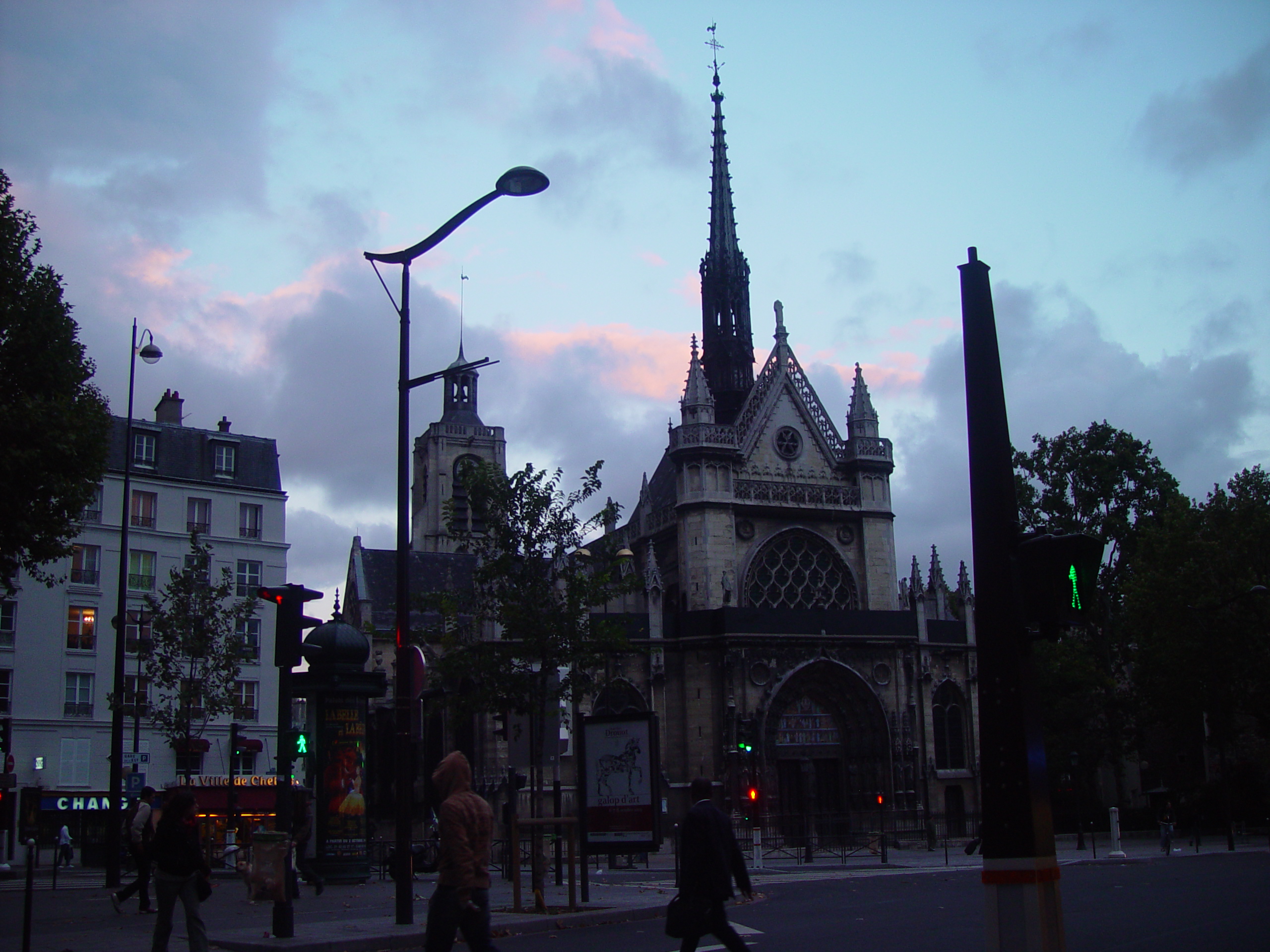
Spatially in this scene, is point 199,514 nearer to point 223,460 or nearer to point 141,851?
point 223,460

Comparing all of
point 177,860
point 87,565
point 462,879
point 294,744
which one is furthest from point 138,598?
point 462,879

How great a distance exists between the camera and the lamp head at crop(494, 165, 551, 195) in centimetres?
1491

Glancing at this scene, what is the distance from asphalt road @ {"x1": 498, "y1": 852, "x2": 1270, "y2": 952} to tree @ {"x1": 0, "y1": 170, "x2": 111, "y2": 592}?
11.3m

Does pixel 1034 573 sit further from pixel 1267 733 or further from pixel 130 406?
pixel 1267 733

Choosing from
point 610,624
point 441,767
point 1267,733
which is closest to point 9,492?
point 610,624

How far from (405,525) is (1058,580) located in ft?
34.9

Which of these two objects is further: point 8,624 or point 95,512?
point 95,512

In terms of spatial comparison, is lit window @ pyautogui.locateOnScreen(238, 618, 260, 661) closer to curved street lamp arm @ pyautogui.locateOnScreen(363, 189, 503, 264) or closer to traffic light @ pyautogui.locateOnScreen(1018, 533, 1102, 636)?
curved street lamp arm @ pyautogui.locateOnScreen(363, 189, 503, 264)

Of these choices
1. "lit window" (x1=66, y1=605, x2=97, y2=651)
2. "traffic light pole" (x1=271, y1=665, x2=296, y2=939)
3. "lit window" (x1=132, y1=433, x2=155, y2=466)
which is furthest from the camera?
"lit window" (x1=132, y1=433, x2=155, y2=466)

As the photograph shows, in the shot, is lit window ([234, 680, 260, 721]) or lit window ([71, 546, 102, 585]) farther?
lit window ([234, 680, 260, 721])

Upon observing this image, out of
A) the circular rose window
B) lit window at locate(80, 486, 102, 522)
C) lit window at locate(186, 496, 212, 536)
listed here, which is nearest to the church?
the circular rose window

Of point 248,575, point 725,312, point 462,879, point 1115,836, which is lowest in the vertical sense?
point 1115,836

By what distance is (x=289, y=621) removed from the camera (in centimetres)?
1360

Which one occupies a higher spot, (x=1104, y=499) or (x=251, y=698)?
(x=1104, y=499)
